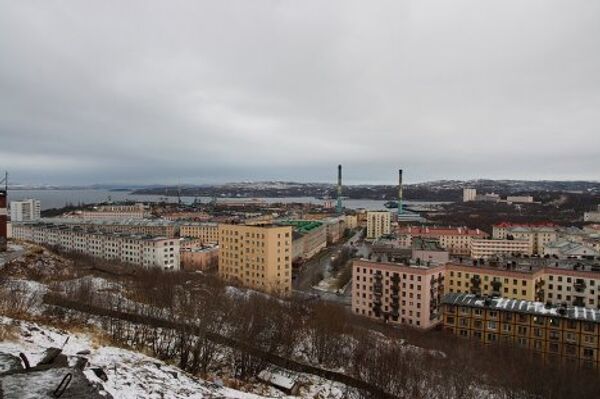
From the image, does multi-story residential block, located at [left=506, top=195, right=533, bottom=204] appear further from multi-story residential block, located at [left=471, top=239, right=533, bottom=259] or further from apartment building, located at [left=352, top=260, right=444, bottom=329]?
apartment building, located at [left=352, top=260, right=444, bottom=329]

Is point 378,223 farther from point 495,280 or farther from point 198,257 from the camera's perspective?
point 495,280

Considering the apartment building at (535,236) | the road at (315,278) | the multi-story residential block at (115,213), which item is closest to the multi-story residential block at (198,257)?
the road at (315,278)

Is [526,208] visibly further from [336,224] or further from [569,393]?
[569,393]

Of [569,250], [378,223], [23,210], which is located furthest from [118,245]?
[23,210]

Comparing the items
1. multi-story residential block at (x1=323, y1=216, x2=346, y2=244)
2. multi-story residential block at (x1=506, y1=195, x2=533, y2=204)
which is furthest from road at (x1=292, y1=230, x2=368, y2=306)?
multi-story residential block at (x1=506, y1=195, x2=533, y2=204)

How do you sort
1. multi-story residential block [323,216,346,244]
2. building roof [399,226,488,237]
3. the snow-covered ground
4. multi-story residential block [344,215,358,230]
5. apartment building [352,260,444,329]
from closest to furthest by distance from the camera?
the snow-covered ground < apartment building [352,260,444,329] < building roof [399,226,488,237] < multi-story residential block [323,216,346,244] < multi-story residential block [344,215,358,230]

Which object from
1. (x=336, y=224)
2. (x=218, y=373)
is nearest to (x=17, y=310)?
(x=218, y=373)

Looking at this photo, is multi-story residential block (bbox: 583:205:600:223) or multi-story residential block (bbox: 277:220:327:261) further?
multi-story residential block (bbox: 583:205:600:223)
